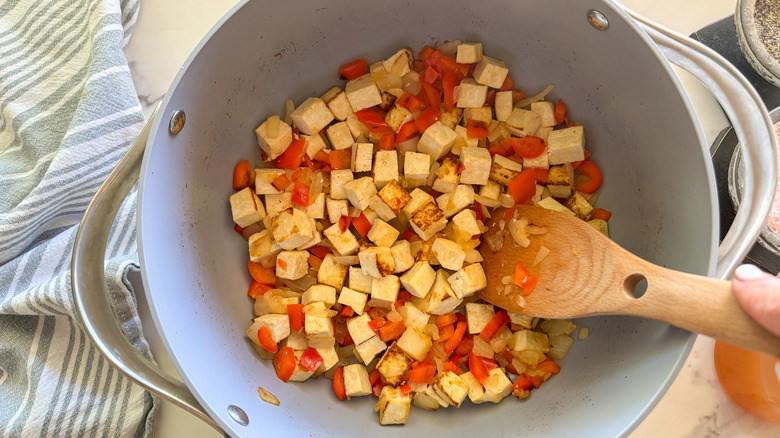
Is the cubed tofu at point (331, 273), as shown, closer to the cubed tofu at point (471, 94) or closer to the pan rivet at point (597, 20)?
the cubed tofu at point (471, 94)

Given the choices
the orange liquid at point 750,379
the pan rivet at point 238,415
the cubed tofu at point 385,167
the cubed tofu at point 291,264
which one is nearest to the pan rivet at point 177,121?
the cubed tofu at point 291,264

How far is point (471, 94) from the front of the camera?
1.80m

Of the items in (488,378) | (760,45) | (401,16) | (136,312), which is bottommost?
(488,378)

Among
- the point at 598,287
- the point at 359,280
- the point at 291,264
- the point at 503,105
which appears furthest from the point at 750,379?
the point at 291,264

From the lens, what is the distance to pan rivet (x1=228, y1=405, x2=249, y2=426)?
4.64ft

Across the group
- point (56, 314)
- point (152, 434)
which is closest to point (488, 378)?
point (152, 434)

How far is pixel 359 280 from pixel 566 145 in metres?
0.76

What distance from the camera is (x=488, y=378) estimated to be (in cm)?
167

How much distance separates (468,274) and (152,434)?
1.14m

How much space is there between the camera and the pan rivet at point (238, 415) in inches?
55.6

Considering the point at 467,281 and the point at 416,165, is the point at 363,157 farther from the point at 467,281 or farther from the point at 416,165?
the point at 467,281

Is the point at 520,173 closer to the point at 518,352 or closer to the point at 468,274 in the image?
the point at 468,274

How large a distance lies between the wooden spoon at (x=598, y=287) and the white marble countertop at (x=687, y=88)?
0.65 meters

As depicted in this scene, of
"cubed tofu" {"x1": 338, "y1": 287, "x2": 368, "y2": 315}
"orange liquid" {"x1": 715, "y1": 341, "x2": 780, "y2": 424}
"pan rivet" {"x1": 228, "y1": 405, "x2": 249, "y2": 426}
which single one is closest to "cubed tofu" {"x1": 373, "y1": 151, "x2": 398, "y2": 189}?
"cubed tofu" {"x1": 338, "y1": 287, "x2": 368, "y2": 315}
